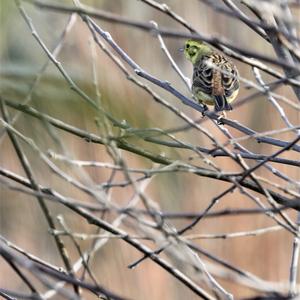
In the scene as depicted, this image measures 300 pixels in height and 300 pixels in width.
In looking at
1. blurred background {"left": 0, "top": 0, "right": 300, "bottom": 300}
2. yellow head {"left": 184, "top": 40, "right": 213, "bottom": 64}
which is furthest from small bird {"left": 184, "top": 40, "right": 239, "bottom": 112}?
blurred background {"left": 0, "top": 0, "right": 300, "bottom": 300}

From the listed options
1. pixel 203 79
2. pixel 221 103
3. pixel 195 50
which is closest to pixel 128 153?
pixel 195 50

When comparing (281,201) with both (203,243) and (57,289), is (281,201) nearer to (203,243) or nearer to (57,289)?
(57,289)

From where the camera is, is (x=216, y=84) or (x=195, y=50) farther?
(x=195, y=50)

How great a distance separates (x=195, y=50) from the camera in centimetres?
453

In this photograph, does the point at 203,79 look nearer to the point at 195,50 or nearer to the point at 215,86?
the point at 215,86

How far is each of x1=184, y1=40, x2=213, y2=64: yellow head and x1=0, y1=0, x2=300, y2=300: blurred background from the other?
1.07 meters

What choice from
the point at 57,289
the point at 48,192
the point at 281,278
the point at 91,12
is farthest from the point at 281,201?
the point at 281,278

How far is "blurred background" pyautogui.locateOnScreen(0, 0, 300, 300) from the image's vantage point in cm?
573

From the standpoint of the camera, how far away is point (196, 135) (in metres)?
6.23

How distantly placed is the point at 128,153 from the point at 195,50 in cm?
172

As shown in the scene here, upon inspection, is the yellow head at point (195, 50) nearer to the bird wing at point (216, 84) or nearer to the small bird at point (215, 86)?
the small bird at point (215, 86)

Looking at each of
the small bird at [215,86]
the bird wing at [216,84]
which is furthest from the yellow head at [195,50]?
the bird wing at [216,84]

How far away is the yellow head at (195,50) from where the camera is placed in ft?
14.7

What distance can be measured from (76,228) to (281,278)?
1.52 metres
